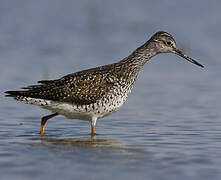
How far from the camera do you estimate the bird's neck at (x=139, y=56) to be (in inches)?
516

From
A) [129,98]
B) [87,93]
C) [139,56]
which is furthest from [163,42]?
[129,98]

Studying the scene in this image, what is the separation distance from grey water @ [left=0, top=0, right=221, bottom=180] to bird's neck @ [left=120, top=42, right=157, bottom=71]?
1441 millimetres

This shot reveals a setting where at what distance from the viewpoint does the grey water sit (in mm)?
9930

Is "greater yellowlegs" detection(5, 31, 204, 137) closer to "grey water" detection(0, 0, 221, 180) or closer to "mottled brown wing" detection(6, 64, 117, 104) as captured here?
"mottled brown wing" detection(6, 64, 117, 104)

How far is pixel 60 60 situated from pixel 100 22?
3.63 metres

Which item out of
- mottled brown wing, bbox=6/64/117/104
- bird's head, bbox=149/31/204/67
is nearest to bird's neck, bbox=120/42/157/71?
bird's head, bbox=149/31/204/67

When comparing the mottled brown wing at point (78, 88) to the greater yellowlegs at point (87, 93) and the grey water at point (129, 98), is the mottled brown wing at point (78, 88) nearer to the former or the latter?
the greater yellowlegs at point (87, 93)

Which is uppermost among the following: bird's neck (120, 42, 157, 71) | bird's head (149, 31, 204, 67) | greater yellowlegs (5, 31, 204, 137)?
bird's head (149, 31, 204, 67)

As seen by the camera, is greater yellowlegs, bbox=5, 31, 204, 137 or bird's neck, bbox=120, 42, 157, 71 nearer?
greater yellowlegs, bbox=5, 31, 204, 137

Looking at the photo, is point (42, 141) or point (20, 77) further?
point (20, 77)

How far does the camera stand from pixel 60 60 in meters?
19.7

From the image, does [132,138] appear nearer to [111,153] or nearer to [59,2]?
[111,153]

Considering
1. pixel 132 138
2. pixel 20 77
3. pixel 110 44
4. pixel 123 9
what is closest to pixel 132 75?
pixel 132 138

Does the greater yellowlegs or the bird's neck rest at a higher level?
the bird's neck
